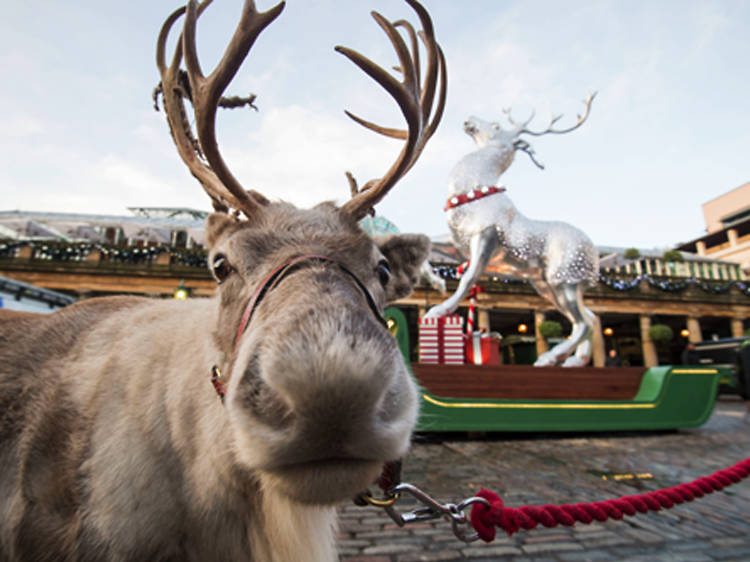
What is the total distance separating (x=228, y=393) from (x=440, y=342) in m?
6.46

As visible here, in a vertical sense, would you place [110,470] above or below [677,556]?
above

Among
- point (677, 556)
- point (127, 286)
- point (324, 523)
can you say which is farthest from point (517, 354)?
point (324, 523)

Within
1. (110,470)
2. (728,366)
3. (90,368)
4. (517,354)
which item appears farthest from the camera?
(517,354)

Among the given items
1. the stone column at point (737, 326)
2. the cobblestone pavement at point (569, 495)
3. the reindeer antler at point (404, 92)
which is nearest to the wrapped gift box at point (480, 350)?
the cobblestone pavement at point (569, 495)

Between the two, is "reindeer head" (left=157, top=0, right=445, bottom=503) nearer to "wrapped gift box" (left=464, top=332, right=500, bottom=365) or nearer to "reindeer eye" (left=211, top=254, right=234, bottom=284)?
"reindeer eye" (left=211, top=254, right=234, bottom=284)

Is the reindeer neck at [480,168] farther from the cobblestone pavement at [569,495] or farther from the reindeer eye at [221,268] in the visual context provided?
the reindeer eye at [221,268]

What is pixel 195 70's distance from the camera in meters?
2.10

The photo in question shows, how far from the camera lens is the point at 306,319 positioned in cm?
114

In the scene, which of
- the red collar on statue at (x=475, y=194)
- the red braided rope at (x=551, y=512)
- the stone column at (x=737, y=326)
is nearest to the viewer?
the red braided rope at (x=551, y=512)

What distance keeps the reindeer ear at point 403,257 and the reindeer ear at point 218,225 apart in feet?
2.71

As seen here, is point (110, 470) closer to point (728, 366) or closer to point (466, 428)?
point (466, 428)

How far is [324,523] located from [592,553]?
248cm

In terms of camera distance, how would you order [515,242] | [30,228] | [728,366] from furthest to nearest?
1. [30,228]
2. [728,366]
3. [515,242]

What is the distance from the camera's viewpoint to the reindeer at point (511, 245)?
23.7ft
